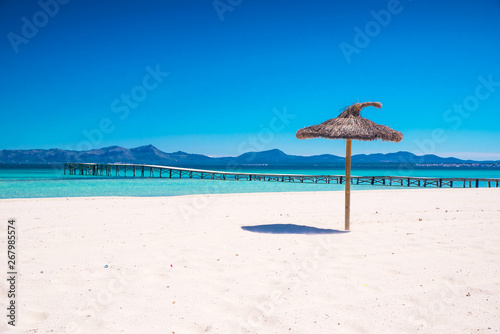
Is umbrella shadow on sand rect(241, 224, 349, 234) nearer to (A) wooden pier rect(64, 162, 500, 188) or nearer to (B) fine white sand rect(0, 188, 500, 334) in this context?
(B) fine white sand rect(0, 188, 500, 334)

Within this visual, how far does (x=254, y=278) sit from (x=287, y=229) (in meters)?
3.26

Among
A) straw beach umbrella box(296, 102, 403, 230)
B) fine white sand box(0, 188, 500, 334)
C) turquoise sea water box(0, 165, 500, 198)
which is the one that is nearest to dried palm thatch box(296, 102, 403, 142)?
straw beach umbrella box(296, 102, 403, 230)

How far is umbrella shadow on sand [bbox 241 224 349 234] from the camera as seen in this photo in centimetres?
712

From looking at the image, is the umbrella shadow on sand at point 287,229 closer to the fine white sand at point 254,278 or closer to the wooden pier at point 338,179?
the fine white sand at point 254,278

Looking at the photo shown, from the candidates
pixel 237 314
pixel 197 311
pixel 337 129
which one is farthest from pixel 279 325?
pixel 337 129

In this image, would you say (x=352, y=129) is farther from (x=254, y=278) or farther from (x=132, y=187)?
(x=132, y=187)

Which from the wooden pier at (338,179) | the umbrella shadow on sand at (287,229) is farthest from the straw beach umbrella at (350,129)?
the wooden pier at (338,179)

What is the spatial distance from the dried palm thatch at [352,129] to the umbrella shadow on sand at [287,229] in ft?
6.36

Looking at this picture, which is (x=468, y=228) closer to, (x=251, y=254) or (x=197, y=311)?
(x=251, y=254)

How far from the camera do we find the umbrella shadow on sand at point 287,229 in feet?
23.4

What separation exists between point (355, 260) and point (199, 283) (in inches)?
90.4

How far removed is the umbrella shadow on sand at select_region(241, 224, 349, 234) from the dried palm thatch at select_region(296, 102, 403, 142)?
6.36ft

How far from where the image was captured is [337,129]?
21.9ft

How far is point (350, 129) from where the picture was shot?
21.8 feet
